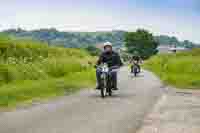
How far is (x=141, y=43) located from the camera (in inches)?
6683

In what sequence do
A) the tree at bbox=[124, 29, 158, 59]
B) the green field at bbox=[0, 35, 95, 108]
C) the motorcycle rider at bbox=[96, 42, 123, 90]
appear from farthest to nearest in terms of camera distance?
the tree at bbox=[124, 29, 158, 59]
the motorcycle rider at bbox=[96, 42, 123, 90]
the green field at bbox=[0, 35, 95, 108]

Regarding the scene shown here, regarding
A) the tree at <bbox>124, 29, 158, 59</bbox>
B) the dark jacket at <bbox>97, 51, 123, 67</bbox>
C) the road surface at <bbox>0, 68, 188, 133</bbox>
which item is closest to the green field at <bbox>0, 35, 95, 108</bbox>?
the road surface at <bbox>0, 68, 188, 133</bbox>

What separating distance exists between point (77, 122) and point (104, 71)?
7.54m

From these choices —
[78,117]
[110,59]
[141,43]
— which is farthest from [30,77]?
[141,43]

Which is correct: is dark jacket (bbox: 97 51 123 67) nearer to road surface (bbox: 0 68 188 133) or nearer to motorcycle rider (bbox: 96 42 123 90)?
motorcycle rider (bbox: 96 42 123 90)

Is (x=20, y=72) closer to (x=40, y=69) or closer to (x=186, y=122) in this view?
(x=40, y=69)

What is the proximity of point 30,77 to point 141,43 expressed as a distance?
471 feet

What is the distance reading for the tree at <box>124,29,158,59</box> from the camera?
555 feet

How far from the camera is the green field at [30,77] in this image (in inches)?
712

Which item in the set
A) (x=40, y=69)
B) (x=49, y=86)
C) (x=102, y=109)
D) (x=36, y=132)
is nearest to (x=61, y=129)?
(x=36, y=132)

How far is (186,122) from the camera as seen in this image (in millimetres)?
11188

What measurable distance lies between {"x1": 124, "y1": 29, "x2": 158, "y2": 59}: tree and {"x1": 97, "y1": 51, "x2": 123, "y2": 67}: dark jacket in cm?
14745

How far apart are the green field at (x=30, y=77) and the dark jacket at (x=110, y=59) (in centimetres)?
233

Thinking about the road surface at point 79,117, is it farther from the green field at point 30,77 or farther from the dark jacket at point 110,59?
the dark jacket at point 110,59
